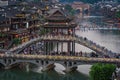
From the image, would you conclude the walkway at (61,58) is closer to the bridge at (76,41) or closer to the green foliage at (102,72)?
the bridge at (76,41)

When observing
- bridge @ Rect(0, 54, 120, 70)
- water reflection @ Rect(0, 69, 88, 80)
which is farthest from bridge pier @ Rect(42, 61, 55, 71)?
water reflection @ Rect(0, 69, 88, 80)

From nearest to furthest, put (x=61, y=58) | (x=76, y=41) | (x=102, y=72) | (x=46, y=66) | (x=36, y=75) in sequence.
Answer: (x=102, y=72), (x=61, y=58), (x=36, y=75), (x=46, y=66), (x=76, y=41)

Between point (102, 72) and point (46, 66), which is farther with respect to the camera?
point (46, 66)

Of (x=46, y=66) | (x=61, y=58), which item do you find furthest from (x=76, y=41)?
(x=46, y=66)

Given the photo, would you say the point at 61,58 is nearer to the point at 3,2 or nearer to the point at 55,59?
the point at 55,59

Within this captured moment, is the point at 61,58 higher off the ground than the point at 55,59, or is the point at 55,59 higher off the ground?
the point at 61,58

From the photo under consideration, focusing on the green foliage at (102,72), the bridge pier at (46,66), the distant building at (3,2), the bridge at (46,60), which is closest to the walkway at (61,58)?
the bridge at (46,60)

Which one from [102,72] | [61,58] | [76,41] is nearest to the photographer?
[102,72]

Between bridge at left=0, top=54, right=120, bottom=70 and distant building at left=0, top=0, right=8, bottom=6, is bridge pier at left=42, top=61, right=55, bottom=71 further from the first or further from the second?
distant building at left=0, top=0, right=8, bottom=6
